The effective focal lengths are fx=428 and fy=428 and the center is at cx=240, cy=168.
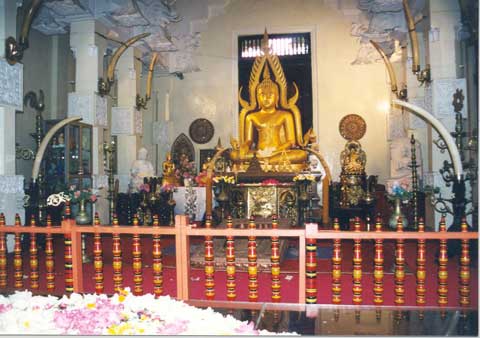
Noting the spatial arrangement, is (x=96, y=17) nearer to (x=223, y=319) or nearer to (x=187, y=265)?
(x=187, y=265)

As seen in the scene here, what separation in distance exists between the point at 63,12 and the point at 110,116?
2224mm

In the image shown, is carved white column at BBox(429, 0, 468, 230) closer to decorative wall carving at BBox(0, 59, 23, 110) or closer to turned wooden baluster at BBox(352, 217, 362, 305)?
turned wooden baluster at BBox(352, 217, 362, 305)

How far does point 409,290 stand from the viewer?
345 cm

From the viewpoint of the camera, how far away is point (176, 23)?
10.3 m

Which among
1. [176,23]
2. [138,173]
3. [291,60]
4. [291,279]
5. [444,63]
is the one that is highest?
[176,23]

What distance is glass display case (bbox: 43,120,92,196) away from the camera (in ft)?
20.6

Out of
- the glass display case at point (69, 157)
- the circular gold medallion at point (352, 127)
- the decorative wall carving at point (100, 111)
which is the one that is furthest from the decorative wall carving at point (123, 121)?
the circular gold medallion at point (352, 127)

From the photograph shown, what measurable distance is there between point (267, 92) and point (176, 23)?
3143 millimetres

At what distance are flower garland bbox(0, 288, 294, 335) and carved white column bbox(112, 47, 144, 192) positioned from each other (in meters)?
6.08

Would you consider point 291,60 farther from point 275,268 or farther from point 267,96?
point 275,268

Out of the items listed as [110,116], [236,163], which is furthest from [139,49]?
[236,163]

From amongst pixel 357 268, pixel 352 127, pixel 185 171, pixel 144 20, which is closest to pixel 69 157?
pixel 144 20

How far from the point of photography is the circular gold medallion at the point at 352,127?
992 cm

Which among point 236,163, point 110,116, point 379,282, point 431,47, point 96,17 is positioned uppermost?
point 96,17
